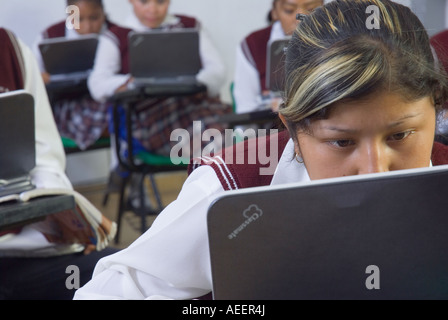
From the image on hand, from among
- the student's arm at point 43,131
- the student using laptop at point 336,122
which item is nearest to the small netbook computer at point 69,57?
the student's arm at point 43,131

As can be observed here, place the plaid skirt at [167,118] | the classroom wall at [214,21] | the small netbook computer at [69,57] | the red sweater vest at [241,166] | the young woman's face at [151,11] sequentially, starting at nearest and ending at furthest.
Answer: the red sweater vest at [241,166]
the plaid skirt at [167,118]
the small netbook computer at [69,57]
the young woman's face at [151,11]
the classroom wall at [214,21]

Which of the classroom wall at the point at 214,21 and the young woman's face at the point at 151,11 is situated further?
the classroom wall at the point at 214,21

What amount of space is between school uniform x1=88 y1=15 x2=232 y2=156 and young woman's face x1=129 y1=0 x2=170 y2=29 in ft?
0.12

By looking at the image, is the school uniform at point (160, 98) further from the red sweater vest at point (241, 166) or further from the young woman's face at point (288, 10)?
the red sweater vest at point (241, 166)

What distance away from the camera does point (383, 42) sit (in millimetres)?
756

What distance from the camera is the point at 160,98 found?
303cm

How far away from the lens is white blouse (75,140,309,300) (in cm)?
73

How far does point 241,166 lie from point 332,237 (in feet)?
1.10

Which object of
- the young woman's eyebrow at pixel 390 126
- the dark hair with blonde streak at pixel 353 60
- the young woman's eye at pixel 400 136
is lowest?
the young woman's eye at pixel 400 136

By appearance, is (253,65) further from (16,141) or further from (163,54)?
(16,141)

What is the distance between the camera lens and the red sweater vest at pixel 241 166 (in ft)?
2.72

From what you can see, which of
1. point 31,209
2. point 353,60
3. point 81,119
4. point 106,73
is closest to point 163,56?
point 106,73
